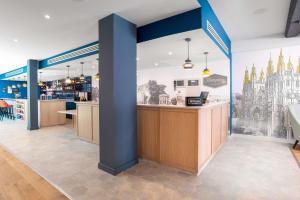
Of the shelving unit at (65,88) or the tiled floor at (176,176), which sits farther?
the shelving unit at (65,88)

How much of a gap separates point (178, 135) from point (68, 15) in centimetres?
322

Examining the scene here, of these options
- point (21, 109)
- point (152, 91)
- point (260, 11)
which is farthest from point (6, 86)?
point (260, 11)

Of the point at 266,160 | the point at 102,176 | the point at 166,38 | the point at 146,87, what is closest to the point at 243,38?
the point at 166,38

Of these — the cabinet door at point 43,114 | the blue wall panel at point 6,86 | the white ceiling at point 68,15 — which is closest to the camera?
the white ceiling at point 68,15

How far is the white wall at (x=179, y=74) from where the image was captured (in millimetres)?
6172

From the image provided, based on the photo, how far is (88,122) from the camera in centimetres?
507

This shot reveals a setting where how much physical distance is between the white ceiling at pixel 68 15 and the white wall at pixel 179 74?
3.86m

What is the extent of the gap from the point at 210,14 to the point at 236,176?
3.19m

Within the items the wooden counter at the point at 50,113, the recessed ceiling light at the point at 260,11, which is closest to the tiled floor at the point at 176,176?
the wooden counter at the point at 50,113

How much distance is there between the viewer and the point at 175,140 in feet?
10.6

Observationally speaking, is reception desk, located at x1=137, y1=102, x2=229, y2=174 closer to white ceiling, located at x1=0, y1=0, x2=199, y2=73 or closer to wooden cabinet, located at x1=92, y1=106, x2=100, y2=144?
wooden cabinet, located at x1=92, y1=106, x2=100, y2=144

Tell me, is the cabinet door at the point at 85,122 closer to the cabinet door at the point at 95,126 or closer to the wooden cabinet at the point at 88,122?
the wooden cabinet at the point at 88,122

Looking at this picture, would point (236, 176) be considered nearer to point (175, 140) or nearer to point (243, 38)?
point (175, 140)

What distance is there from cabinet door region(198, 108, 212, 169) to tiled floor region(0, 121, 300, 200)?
0.22m
